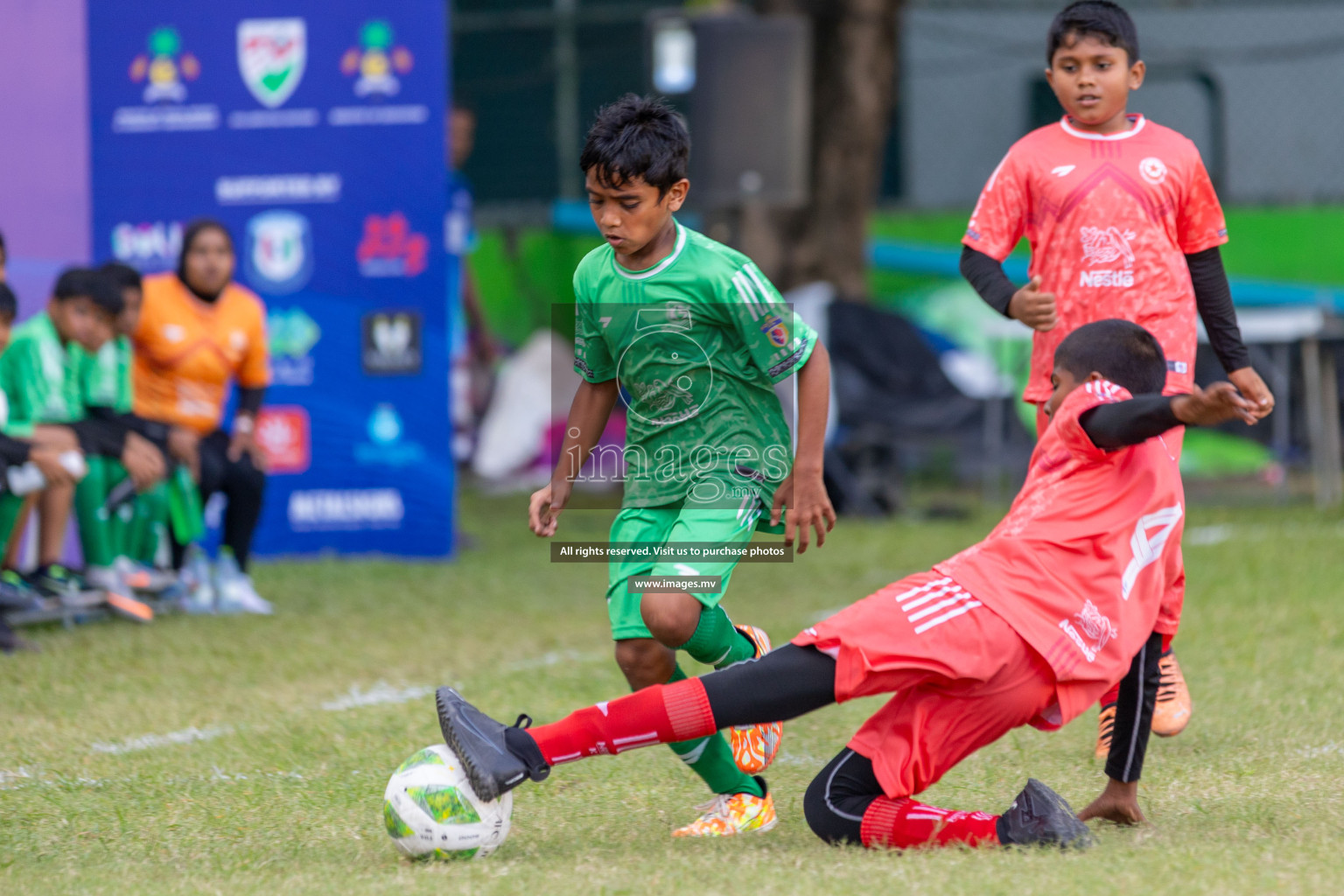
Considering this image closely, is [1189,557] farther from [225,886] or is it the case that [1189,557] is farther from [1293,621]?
[225,886]

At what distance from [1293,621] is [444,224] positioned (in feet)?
16.4

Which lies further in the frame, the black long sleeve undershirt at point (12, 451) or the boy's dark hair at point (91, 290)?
the boy's dark hair at point (91, 290)

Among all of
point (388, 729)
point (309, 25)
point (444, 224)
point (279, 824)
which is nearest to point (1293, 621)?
point (388, 729)

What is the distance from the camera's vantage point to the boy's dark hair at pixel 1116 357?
338cm

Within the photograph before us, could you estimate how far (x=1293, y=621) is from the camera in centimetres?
636

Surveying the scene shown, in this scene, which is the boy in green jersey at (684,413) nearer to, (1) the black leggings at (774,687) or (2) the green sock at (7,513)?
(1) the black leggings at (774,687)

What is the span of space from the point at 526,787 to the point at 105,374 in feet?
12.9

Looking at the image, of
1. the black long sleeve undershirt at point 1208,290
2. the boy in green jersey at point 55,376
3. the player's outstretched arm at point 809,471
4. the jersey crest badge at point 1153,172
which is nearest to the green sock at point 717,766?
the player's outstretched arm at point 809,471

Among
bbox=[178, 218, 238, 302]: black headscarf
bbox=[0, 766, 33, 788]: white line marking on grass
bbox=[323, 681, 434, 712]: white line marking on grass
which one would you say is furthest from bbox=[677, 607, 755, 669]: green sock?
bbox=[178, 218, 238, 302]: black headscarf

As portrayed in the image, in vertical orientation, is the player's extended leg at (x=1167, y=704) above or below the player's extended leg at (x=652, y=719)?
below

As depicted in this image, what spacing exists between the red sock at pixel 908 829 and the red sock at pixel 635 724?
0.41m

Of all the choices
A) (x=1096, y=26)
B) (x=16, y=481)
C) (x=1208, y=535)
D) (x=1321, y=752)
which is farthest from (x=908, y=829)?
(x=1208, y=535)

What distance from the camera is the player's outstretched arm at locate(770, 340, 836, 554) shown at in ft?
11.7

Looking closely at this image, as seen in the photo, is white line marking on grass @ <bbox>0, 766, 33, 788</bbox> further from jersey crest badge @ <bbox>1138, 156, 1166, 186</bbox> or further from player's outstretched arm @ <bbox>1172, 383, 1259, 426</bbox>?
jersey crest badge @ <bbox>1138, 156, 1166, 186</bbox>
